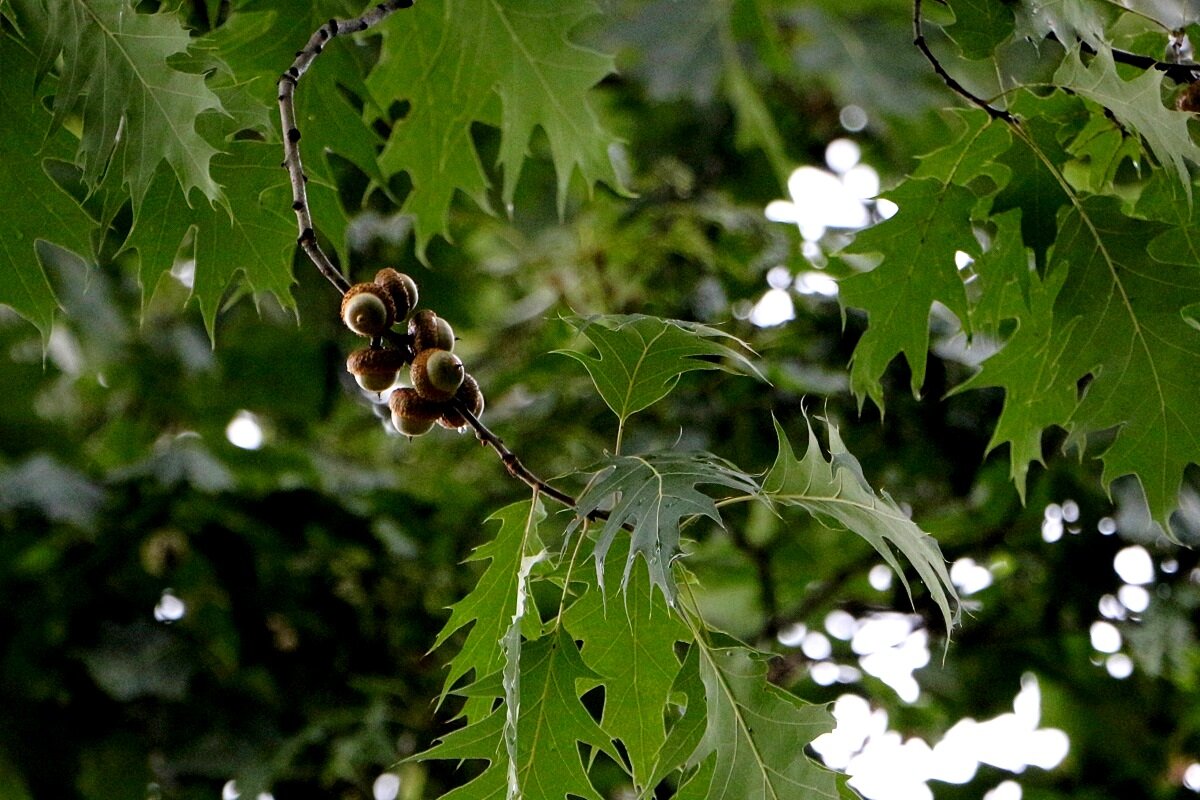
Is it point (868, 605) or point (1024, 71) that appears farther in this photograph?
point (1024, 71)

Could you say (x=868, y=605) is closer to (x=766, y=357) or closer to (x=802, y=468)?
(x=766, y=357)

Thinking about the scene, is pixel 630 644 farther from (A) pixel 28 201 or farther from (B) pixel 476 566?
(B) pixel 476 566

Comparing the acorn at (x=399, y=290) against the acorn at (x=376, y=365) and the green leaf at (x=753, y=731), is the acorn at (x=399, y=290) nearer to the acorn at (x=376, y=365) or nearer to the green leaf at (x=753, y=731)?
the acorn at (x=376, y=365)

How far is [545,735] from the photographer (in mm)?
1075

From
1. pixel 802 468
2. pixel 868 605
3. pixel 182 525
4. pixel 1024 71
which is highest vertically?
pixel 802 468

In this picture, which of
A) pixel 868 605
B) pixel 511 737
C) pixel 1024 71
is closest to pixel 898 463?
pixel 868 605

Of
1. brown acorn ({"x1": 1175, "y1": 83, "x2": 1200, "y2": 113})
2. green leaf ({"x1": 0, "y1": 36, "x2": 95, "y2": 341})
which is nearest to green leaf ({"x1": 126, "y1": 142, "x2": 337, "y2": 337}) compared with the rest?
green leaf ({"x1": 0, "y1": 36, "x2": 95, "y2": 341})

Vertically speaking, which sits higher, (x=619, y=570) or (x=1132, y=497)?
(x=619, y=570)

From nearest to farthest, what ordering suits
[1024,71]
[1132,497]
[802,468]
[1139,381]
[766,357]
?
[802,468], [1139,381], [1132,497], [766,357], [1024,71]

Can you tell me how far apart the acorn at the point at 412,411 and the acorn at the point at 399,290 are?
0.08 metres

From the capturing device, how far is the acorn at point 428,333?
3.50ft

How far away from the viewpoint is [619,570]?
1.06 meters

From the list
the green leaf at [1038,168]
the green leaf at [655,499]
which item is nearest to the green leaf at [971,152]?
the green leaf at [1038,168]

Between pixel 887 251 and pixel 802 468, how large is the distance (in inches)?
15.4
